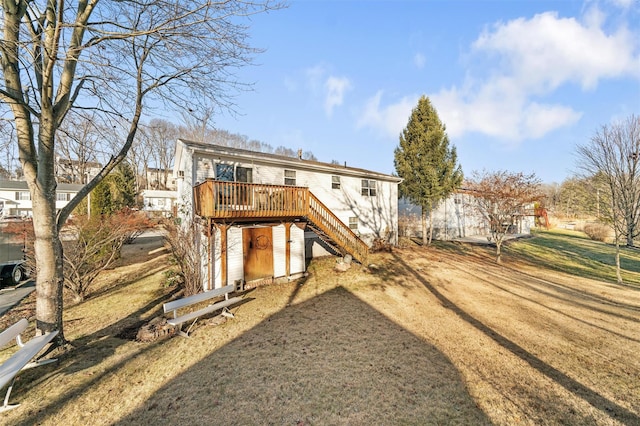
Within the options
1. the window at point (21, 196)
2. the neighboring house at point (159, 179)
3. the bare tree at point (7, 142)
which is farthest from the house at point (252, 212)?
the neighboring house at point (159, 179)

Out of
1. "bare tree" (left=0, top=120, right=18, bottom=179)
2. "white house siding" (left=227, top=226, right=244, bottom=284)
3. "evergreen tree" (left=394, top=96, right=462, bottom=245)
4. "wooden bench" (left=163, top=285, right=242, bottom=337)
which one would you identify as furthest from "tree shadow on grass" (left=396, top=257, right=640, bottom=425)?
"evergreen tree" (left=394, top=96, right=462, bottom=245)

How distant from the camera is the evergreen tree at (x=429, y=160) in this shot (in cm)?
1938

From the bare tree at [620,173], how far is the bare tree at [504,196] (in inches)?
104

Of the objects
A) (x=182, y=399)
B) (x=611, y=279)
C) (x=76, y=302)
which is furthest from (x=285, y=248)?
(x=611, y=279)

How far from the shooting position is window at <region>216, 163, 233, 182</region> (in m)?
10.7

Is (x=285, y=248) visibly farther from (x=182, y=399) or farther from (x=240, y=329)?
(x=182, y=399)

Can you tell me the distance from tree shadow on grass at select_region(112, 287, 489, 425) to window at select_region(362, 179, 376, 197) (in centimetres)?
1145

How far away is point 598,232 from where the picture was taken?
1055 inches

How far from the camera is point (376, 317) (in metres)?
7.70

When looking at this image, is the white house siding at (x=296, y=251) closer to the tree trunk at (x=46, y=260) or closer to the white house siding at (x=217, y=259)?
the white house siding at (x=217, y=259)

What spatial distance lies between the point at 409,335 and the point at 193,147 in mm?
10092

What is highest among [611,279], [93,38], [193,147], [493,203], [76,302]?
[93,38]

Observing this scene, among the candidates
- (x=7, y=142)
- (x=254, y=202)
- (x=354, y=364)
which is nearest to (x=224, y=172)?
(x=254, y=202)

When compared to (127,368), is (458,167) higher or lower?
higher
